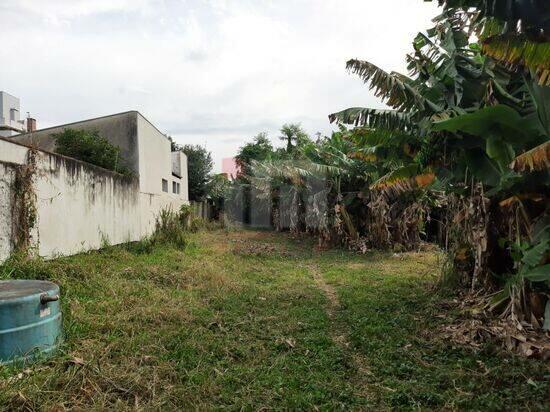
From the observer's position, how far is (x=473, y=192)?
207 inches

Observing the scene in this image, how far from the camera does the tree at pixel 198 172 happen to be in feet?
86.7

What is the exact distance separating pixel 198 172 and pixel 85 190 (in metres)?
18.9

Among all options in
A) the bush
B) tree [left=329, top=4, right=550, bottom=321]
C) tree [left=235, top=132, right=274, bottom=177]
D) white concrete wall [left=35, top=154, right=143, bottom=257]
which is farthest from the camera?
tree [left=235, top=132, right=274, bottom=177]

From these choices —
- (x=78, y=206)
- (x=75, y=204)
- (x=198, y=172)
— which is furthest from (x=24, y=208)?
(x=198, y=172)

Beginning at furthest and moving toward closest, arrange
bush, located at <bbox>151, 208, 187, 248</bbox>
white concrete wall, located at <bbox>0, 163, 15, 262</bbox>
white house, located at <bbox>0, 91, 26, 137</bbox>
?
white house, located at <bbox>0, 91, 26, 137</bbox> < bush, located at <bbox>151, 208, 187, 248</bbox> < white concrete wall, located at <bbox>0, 163, 15, 262</bbox>

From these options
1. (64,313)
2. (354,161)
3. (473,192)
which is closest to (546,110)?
(473,192)

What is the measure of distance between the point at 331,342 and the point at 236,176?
67.3 feet

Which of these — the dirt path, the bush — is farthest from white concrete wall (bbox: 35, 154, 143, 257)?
the dirt path

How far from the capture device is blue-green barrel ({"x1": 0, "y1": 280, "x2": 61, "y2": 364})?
3.17m

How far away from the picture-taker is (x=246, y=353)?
3838 mm

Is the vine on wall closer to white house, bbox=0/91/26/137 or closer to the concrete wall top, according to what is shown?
the concrete wall top

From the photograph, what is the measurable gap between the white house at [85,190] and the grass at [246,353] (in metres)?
0.65

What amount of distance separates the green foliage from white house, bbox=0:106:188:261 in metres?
0.44

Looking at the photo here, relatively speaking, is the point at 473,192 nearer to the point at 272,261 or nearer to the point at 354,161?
the point at 272,261
